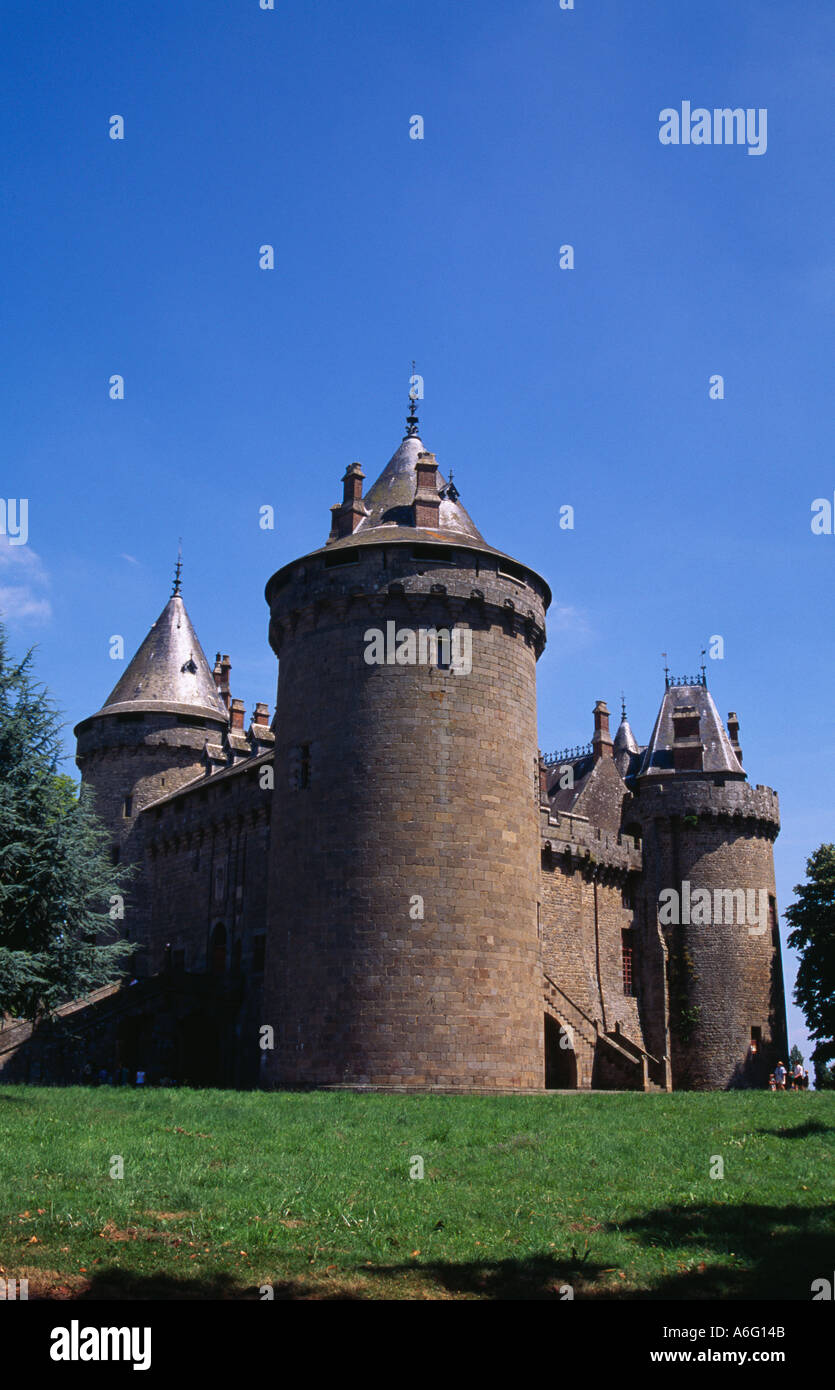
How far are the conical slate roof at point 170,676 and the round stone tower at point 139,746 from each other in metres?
0.04

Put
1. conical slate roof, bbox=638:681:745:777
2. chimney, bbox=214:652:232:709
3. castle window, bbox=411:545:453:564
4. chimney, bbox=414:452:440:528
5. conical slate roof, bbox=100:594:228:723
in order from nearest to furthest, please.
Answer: castle window, bbox=411:545:453:564 < chimney, bbox=414:452:440:528 < conical slate roof, bbox=638:681:745:777 < conical slate roof, bbox=100:594:228:723 < chimney, bbox=214:652:232:709

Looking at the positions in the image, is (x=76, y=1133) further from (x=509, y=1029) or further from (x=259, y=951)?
(x=259, y=951)

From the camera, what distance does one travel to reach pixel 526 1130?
15.9m

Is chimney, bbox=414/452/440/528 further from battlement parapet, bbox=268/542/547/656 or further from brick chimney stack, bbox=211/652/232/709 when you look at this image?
brick chimney stack, bbox=211/652/232/709

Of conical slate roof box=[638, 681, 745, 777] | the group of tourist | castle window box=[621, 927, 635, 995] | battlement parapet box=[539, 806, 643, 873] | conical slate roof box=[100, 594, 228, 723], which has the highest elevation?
conical slate roof box=[100, 594, 228, 723]

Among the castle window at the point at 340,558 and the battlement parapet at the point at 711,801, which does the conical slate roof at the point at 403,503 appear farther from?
the battlement parapet at the point at 711,801

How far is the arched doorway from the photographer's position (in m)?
32.2

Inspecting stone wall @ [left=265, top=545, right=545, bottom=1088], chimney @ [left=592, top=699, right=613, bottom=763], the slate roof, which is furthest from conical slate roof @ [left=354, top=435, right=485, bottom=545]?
chimney @ [left=592, top=699, right=613, bottom=763]

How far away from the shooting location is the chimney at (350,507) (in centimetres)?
2950

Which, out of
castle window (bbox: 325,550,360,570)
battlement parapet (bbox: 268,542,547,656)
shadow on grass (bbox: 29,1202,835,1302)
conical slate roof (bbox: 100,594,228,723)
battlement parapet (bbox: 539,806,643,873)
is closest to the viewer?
shadow on grass (bbox: 29,1202,835,1302)

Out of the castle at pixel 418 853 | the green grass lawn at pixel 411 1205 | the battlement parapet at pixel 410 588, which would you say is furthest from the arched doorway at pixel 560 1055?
the green grass lawn at pixel 411 1205

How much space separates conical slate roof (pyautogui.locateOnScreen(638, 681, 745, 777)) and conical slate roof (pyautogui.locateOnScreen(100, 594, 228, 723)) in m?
16.1

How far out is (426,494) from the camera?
2786cm
